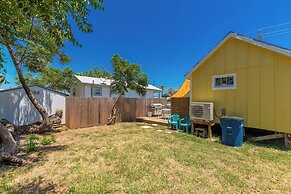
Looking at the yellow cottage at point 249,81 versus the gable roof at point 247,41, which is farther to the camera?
the yellow cottage at point 249,81

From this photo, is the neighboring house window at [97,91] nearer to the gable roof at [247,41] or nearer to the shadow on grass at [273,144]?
the gable roof at [247,41]

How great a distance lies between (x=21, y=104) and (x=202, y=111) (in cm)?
992

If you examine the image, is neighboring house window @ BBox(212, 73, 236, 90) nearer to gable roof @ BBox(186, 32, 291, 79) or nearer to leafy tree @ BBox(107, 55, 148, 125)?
gable roof @ BBox(186, 32, 291, 79)

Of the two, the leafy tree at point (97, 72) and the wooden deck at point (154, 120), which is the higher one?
the leafy tree at point (97, 72)

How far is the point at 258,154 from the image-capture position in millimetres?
4938

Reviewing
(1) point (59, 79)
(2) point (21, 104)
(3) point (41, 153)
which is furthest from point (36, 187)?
(1) point (59, 79)

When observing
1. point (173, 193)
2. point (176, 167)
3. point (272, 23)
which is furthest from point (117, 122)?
point (272, 23)

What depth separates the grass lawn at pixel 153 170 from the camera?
10.3 feet

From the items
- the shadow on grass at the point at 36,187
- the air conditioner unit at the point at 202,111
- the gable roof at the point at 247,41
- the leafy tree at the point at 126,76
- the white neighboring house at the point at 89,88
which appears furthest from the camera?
the white neighboring house at the point at 89,88

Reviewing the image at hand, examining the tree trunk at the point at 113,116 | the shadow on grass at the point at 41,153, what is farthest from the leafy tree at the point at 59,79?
the shadow on grass at the point at 41,153

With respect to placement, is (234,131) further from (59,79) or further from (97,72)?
(97,72)

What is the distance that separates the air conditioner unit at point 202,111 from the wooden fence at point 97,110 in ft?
19.6

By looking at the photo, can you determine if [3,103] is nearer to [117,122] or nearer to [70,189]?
[117,122]

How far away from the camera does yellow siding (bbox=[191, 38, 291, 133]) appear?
555 cm
